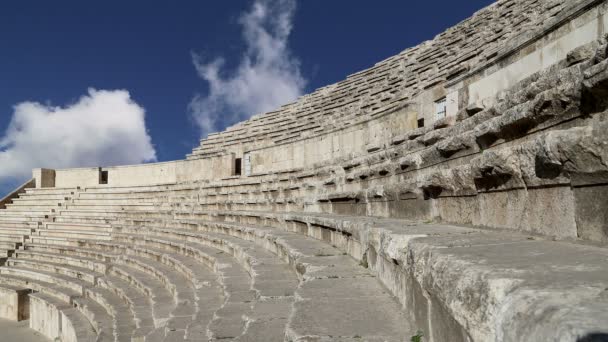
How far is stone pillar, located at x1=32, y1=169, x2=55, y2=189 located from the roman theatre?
6.09 metres

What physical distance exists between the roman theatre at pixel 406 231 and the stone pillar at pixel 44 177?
6091 millimetres

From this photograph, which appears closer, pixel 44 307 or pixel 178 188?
pixel 44 307

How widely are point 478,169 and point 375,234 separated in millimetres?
893

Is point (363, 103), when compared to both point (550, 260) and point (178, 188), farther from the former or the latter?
point (550, 260)

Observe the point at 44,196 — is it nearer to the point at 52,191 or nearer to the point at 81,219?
the point at 52,191

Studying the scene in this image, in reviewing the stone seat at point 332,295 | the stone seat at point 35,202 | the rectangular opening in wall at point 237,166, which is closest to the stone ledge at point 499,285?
the stone seat at point 332,295

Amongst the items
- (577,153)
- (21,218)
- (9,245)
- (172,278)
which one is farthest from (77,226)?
(577,153)

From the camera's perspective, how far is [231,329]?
3.29m

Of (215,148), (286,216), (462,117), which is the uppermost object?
(215,148)

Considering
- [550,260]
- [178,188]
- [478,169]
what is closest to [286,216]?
[478,169]

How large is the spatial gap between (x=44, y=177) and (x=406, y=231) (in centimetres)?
2136

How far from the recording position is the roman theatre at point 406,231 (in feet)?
4.97

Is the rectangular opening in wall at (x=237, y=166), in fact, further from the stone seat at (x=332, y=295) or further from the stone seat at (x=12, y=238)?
the stone seat at (x=332, y=295)

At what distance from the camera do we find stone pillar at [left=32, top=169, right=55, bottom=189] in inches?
772
